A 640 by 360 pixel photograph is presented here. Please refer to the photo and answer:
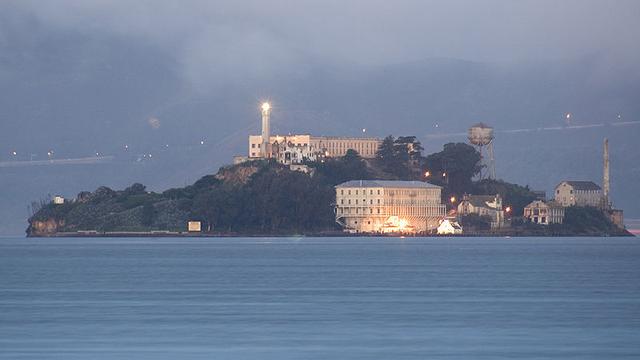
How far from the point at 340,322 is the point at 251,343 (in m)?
8.85

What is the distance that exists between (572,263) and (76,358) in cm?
7787

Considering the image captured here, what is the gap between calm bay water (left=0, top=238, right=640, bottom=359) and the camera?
5256 centimetres

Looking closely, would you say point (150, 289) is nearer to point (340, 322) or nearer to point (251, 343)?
point (340, 322)

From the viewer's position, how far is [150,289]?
8619cm

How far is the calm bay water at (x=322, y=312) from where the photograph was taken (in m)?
52.6

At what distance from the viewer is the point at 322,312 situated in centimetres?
6825

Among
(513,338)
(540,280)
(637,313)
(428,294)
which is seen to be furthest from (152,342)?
(540,280)

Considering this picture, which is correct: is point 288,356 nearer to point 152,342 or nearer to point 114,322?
point 152,342

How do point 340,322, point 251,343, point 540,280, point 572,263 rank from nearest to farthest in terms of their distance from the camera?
point 251,343
point 340,322
point 540,280
point 572,263

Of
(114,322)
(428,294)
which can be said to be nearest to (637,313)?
(428,294)

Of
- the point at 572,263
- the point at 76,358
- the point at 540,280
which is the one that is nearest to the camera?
the point at 76,358

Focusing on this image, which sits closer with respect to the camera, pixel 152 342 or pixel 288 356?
pixel 288 356

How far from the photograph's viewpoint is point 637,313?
65.9 m

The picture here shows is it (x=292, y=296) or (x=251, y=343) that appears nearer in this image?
(x=251, y=343)
